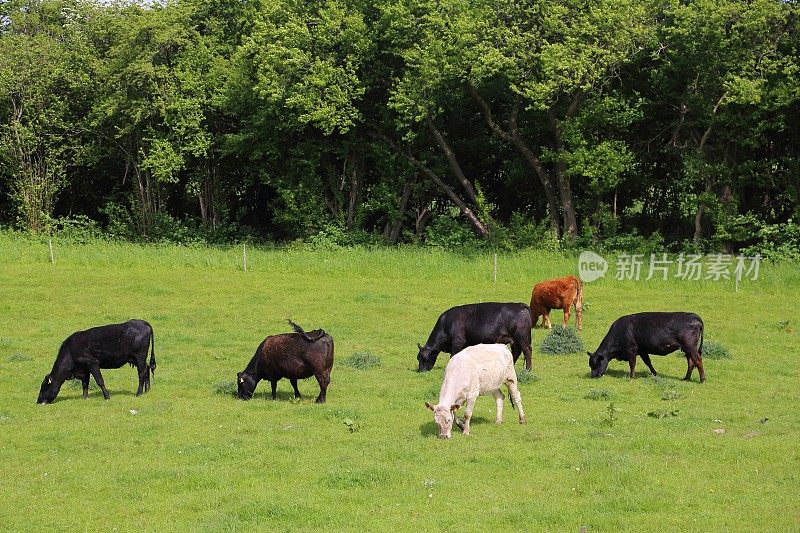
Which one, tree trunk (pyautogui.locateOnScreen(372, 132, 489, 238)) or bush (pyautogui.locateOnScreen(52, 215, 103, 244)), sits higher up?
tree trunk (pyautogui.locateOnScreen(372, 132, 489, 238))

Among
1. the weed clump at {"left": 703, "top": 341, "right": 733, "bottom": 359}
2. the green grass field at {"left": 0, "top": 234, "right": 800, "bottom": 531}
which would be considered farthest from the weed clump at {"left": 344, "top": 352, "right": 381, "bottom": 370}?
the weed clump at {"left": 703, "top": 341, "right": 733, "bottom": 359}

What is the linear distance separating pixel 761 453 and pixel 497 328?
25.8 feet

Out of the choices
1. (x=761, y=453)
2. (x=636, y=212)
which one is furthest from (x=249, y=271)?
(x=761, y=453)

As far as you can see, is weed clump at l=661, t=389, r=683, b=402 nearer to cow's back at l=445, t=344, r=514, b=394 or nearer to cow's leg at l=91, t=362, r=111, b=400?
cow's back at l=445, t=344, r=514, b=394

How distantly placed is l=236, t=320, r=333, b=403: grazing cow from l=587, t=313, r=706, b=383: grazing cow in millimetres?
6055

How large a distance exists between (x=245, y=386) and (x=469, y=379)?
5.31m

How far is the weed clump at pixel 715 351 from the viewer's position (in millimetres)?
24905

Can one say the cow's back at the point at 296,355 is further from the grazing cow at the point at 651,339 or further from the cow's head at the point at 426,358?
the grazing cow at the point at 651,339

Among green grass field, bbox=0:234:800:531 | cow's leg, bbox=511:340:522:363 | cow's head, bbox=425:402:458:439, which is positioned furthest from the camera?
cow's leg, bbox=511:340:522:363

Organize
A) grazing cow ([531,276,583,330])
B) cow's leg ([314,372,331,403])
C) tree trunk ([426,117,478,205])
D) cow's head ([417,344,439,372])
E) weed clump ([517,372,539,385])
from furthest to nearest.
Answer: tree trunk ([426,117,478,205]) < grazing cow ([531,276,583,330]) < cow's head ([417,344,439,372]) < weed clump ([517,372,539,385]) < cow's leg ([314,372,331,403])

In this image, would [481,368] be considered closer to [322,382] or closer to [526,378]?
[322,382]

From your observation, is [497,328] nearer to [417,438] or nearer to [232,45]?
[417,438]

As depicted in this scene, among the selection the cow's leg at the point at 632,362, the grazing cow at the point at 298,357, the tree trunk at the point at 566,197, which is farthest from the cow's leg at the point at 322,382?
the tree trunk at the point at 566,197

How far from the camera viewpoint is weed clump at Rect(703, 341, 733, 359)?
24905 mm
